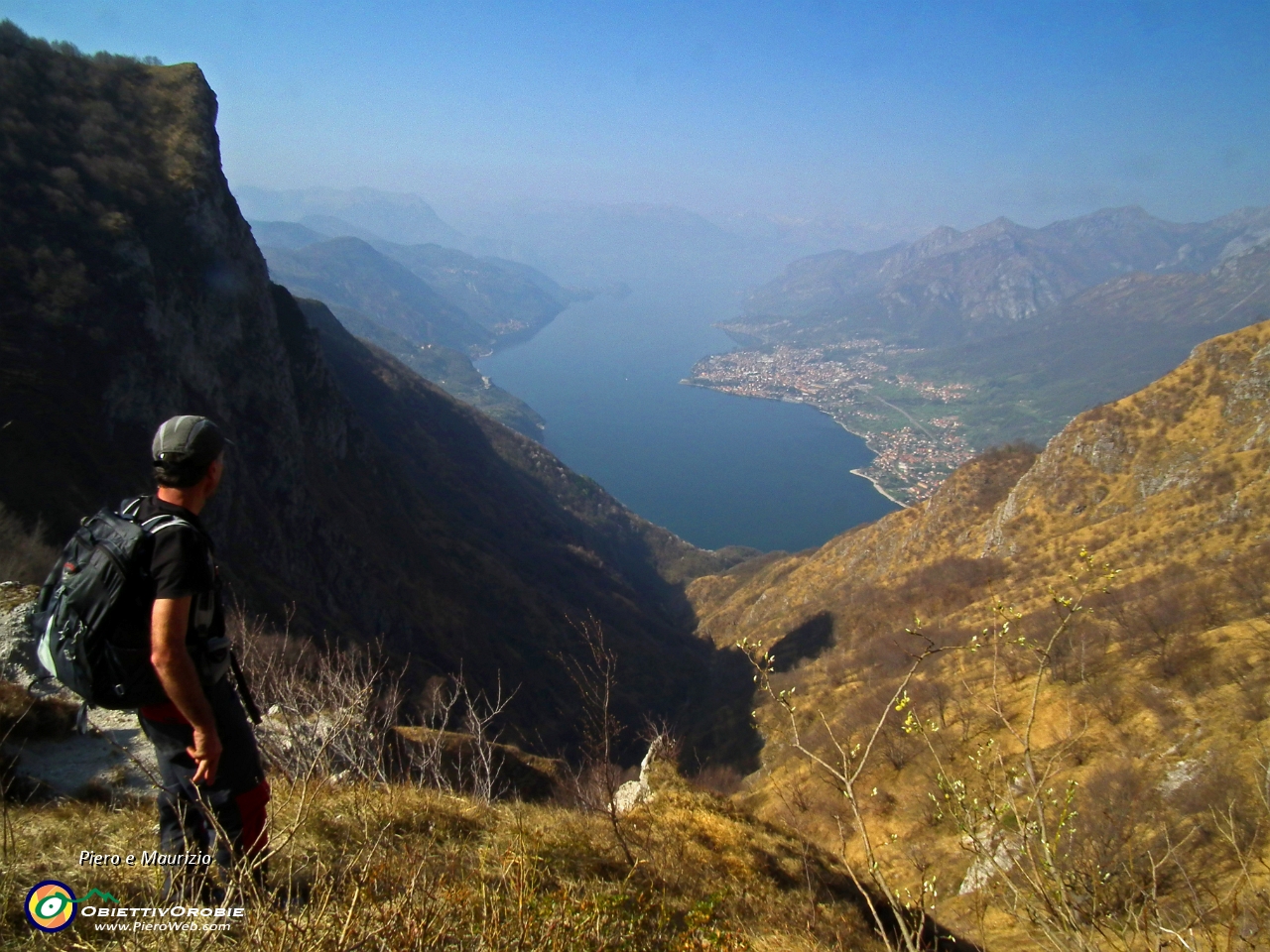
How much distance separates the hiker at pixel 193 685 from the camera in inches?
101

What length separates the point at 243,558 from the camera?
84.0 ft

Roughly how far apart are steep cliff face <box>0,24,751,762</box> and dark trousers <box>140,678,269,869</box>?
15.6 m

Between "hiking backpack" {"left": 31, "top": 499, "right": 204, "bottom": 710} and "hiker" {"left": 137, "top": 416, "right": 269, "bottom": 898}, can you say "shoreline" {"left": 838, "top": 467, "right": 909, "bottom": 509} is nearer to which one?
"hiker" {"left": 137, "top": 416, "right": 269, "bottom": 898}

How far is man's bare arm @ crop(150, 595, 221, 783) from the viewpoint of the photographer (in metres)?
2.54

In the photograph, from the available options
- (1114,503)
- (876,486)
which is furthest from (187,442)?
(876,486)

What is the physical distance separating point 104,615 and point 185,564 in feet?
1.04

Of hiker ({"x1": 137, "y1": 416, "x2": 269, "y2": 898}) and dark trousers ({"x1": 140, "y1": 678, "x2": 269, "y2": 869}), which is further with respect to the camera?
dark trousers ({"x1": 140, "y1": 678, "x2": 269, "y2": 869})

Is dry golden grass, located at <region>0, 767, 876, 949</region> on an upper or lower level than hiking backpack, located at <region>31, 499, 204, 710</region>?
lower

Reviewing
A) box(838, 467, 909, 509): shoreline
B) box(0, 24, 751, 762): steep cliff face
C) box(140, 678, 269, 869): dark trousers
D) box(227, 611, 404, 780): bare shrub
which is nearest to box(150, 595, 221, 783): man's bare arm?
box(140, 678, 269, 869): dark trousers

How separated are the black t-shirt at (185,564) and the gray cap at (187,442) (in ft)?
0.69

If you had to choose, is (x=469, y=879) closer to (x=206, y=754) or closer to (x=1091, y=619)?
(x=206, y=754)

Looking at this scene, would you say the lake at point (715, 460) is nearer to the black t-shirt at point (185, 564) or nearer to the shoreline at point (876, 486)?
the shoreline at point (876, 486)

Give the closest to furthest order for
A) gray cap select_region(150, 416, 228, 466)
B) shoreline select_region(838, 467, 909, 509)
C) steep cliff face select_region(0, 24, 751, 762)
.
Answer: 1. gray cap select_region(150, 416, 228, 466)
2. steep cliff face select_region(0, 24, 751, 762)
3. shoreline select_region(838, 467, 909, 509)

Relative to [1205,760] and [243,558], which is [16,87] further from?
[1205,760]
